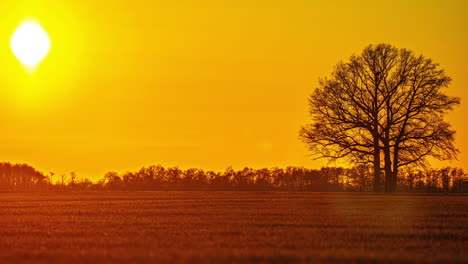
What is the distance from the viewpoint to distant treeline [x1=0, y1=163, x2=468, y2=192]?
5712cm

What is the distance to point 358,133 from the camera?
50188 mm

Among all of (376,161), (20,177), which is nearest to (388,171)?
(376,161)

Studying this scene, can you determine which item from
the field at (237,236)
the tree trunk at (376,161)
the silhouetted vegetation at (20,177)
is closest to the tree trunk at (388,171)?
the tree trunk at (376,161)

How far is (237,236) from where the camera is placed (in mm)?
18484

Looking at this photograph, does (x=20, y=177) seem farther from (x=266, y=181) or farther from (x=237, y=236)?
(x=237, y=236)

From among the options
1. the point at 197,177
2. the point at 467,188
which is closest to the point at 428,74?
the point at 467,188

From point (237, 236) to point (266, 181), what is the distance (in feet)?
153

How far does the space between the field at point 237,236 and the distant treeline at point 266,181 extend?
29.5m

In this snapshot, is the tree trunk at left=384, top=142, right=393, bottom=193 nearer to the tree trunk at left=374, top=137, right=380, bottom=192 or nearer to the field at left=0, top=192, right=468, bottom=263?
the tree trunk at left=374, top=137, right=380, bottom=192

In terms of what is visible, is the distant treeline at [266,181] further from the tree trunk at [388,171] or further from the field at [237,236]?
the field at [237,236]

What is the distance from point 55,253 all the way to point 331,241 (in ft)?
20.6

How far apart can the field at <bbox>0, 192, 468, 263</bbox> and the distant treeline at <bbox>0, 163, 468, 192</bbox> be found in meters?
29.5

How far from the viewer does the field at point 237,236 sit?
48.8 ft

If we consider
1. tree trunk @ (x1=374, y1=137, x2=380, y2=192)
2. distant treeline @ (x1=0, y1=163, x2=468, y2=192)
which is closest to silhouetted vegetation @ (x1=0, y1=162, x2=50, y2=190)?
distant treeline @ (x1=0, y1=163, x2=468, y2=192)
